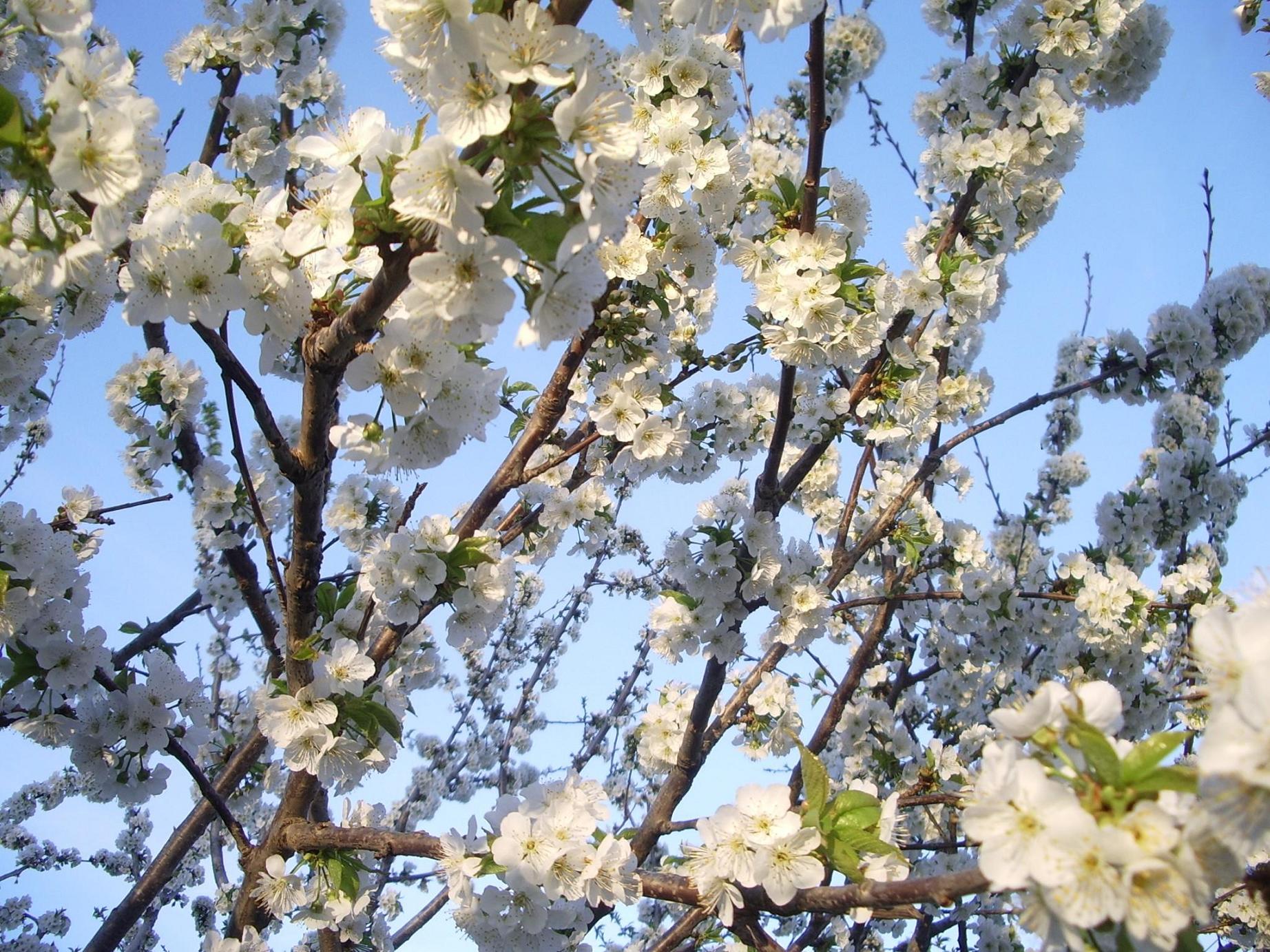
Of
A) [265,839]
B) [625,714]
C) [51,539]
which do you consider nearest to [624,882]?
[265,839]

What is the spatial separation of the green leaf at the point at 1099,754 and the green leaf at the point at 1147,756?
0.01 m

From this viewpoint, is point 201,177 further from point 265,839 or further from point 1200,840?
point 1200,840

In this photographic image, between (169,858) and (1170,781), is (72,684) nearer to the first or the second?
(169,858)

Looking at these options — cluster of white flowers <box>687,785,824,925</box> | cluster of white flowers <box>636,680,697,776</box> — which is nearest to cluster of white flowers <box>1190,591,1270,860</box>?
cluster of white flowers <box>687,785,824,925</box>

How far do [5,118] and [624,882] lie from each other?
2.35 metres

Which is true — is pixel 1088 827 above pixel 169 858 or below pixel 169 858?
below

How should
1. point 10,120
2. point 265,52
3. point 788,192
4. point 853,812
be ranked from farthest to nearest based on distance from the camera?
point 265,52 < point 788,192 < point 853,812 < point 10,120

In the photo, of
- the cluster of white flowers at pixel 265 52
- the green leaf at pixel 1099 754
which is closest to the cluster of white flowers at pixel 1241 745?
the green leaf at pixel 1099 754

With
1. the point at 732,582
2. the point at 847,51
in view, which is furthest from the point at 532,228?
the point at 847,51

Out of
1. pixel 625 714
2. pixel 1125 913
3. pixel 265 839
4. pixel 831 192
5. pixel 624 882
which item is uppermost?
pixel 625 714

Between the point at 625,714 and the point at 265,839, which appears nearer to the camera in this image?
the point at 265,839

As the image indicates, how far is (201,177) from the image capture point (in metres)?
2.14

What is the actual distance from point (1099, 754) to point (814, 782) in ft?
3.03

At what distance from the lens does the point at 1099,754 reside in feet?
3.98
